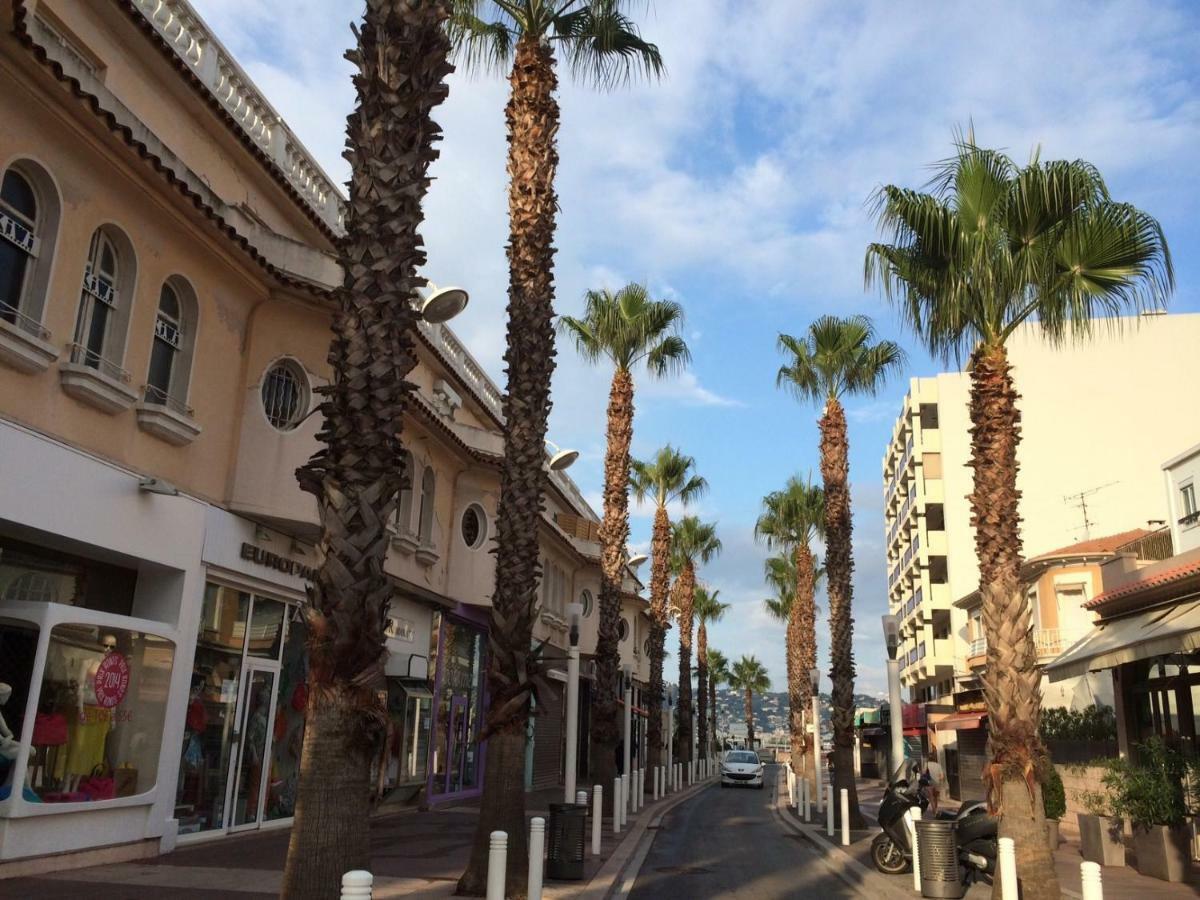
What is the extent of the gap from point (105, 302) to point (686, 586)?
38.9 metres

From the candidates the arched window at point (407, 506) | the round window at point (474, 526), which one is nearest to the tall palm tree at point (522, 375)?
the arched window at point (407, 506)

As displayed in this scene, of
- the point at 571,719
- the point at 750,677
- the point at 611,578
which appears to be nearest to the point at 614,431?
the point at 611,578

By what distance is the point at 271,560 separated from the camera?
15.0 m

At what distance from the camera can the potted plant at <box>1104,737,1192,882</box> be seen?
13.6 m

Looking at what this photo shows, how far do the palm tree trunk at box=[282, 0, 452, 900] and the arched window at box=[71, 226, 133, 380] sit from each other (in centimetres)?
606

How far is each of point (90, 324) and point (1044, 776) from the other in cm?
1202

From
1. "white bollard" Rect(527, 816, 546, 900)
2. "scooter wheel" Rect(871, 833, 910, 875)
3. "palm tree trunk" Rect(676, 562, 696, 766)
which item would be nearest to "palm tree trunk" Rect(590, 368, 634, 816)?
"scooter wheel" Rect(871, 833, 910, 875)

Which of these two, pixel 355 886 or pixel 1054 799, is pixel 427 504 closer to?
pixel 1054 799

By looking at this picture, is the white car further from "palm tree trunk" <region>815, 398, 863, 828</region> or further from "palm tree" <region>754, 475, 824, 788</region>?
"palm tree trunk" <region>815, 398, 863, 828</region>

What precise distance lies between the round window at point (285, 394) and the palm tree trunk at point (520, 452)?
4.81 meters

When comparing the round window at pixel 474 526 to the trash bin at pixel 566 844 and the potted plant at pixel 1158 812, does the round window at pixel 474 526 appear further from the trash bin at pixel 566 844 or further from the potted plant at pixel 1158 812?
the potted plant at pixel 1158 812

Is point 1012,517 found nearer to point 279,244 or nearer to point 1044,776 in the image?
point 1044,776

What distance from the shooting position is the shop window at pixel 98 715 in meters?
10.6

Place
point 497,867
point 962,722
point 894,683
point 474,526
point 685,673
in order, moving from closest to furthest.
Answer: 1. point 497,867
2. point 894,683
3. point 474,526
4. point 962,722
5. point 685,673
